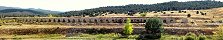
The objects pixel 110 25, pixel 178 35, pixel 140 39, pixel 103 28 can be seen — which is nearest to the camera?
pixel 140 39

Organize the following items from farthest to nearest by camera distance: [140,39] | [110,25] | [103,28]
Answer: [110,25], [103,28], [140,39]

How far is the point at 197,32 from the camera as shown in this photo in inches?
5354

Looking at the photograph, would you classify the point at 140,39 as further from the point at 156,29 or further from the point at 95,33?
the point at 95,33

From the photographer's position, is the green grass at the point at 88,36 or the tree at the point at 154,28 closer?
the green grass at the point at 88,36

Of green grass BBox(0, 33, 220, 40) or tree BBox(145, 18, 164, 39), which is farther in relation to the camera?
tree BBox(145, 18, 164, 39)

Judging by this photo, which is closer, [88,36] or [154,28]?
[154,28]

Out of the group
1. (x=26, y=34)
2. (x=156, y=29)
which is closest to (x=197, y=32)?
(x=156, y=29)

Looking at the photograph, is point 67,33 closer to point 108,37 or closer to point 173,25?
point 108,37

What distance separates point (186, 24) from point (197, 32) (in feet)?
56.1

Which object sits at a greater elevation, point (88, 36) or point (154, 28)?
point (154, 28)

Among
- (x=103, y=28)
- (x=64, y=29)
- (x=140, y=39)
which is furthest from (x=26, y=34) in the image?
(x=140, y=39)

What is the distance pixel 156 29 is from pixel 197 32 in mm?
12625

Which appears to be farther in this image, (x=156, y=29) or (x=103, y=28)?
(x=103, y=28)

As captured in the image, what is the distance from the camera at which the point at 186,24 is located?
153 metres
